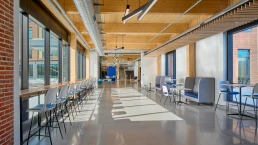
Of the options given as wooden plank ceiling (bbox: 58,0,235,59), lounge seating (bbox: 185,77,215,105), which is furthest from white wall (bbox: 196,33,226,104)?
wooden plank ceiling (bbox: 58,0,235,59)

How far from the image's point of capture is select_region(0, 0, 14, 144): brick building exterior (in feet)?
8.05

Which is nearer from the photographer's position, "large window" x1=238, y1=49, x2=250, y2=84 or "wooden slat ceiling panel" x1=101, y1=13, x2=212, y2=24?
"large window" x1=238, y1=49, x2=250, y2=84

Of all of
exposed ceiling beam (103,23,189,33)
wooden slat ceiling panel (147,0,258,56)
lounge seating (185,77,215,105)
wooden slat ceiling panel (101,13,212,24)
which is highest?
wooden slat ceiling panel (101,13,212,24)

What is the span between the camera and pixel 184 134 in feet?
12.0

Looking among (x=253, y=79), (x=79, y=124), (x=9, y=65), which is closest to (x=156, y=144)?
(x=79, y=124)

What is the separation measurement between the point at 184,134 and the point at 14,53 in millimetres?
3005

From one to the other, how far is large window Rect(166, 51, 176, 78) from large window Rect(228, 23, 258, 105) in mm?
5252

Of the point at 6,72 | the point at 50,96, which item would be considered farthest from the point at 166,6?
the point at 6,72

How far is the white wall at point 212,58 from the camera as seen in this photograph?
6539 mm

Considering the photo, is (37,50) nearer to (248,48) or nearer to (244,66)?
(244,66)

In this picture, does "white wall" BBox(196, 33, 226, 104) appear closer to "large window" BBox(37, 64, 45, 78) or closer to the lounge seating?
the lounge seating

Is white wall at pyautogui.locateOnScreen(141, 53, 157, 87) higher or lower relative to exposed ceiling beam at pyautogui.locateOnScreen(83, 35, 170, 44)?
lower

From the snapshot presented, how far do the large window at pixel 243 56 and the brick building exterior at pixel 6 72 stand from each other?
18.9 feet

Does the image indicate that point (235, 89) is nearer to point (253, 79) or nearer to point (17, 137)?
point (253, 79)
